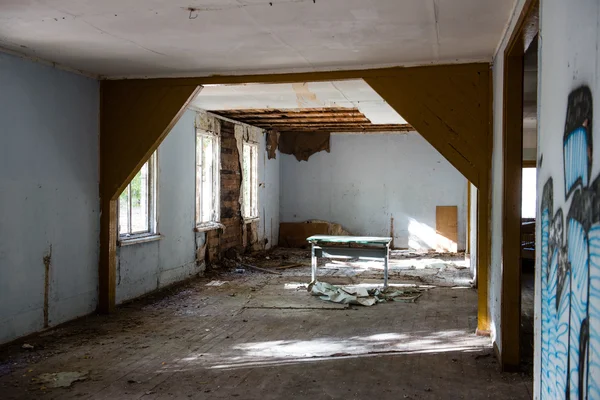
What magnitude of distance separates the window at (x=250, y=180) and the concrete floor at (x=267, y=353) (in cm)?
410

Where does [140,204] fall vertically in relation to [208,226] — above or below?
above

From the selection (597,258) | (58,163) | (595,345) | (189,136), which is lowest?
(595,345)

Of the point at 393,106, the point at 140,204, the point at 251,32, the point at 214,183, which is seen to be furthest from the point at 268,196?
the point at 251,32

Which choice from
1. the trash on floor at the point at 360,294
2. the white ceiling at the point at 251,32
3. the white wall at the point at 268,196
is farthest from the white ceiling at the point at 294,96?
the white wall at the point at 268,196

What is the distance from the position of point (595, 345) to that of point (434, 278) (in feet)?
23.0

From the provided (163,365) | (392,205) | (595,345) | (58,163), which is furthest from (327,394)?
(392,205)

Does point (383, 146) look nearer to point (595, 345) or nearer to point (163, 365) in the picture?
point (163, 365)

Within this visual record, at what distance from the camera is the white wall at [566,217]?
5.64ft

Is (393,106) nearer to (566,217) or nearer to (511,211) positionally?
(511,211)

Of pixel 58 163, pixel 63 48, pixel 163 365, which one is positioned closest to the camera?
pixel 163 365

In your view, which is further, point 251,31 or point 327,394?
point 251,31

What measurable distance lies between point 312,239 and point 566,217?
18.8ft

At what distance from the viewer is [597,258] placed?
5.45 ft

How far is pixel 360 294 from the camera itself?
7.02 metres
